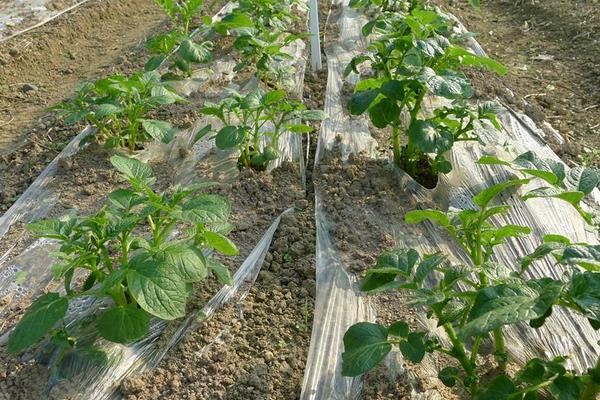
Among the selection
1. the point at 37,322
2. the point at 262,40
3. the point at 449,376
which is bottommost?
the point at 449,376

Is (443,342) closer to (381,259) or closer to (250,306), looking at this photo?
(381,259)

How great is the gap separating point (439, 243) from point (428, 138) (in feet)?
1.35

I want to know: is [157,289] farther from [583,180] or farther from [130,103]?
[130,103]

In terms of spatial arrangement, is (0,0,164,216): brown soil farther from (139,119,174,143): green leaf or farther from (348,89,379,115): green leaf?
(348,89,379,115): green leaf

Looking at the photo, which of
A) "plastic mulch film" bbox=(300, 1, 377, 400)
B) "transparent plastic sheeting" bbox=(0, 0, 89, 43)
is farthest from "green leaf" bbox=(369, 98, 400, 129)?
"transparent plastic sheeting" bbox=(0, 0, 89, 43)

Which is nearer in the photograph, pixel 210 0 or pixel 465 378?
pixel 465 378

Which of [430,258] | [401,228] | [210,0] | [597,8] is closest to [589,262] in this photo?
[430,258]

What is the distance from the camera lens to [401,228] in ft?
8.20

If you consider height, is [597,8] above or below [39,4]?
below

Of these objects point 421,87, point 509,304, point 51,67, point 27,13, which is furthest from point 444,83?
point 27,13

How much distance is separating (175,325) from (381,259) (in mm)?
754

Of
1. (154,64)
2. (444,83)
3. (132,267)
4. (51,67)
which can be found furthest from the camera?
(51,67)

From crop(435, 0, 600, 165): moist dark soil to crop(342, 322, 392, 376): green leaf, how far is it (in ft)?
6.45

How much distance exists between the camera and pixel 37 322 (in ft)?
5.95
